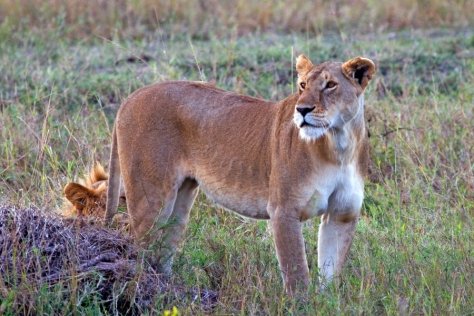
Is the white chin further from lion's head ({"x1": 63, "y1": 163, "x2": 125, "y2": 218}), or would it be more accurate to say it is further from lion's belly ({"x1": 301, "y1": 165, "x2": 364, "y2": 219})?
lion's head ({"x1": 63, "y1": 163, "x2": 125, "y2": 218})

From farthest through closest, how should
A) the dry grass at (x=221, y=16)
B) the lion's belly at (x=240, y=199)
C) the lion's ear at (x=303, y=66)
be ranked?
the dry grass at (x=221, y=16), the lion's belly at (x=240, y=199), the lion's ear at (x=303, y=66)

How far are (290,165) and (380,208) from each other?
1541 mm

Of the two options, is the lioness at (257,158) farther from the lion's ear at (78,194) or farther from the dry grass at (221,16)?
the dry grass at (221,16)

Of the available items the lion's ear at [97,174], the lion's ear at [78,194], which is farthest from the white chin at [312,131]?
the lion's ear at [97,174]

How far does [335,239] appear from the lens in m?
5.51

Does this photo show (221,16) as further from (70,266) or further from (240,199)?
(70,266)

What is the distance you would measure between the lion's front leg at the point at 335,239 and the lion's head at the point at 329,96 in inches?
18.5

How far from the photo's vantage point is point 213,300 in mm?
5348

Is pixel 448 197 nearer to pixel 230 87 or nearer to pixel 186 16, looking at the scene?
pixel 230 87

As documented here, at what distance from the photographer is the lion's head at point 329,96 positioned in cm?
513

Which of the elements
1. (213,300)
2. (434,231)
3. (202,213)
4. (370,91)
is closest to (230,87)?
(370,91)

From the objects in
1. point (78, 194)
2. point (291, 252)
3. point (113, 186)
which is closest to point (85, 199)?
point (78, 194)

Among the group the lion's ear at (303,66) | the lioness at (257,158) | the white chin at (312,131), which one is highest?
the lion's ear at (303,66)

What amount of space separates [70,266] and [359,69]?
1.63 m
